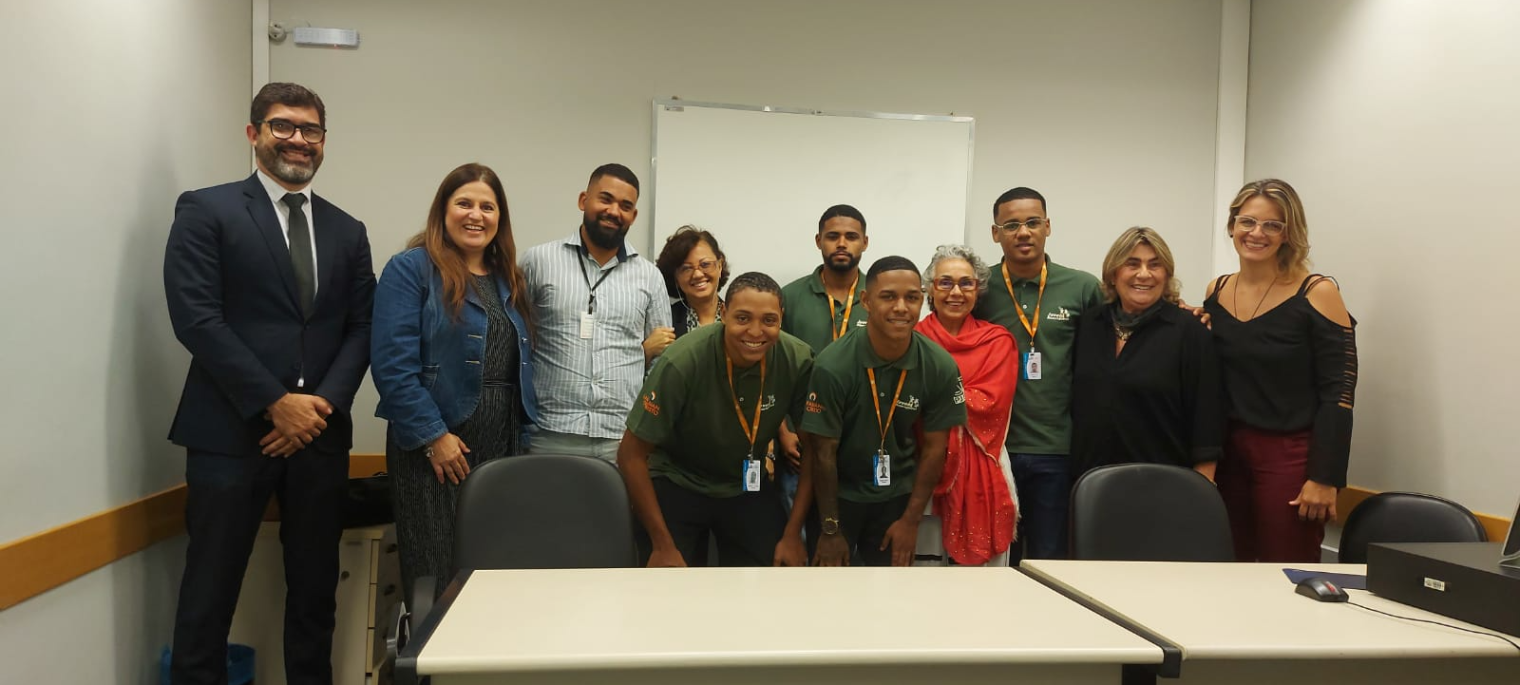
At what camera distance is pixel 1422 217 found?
3.09 metres

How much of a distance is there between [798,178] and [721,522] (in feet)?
6.28

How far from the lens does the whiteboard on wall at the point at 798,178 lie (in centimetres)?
387

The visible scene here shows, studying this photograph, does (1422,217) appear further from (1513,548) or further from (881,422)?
(881,422)

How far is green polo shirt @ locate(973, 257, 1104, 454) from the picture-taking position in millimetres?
2984

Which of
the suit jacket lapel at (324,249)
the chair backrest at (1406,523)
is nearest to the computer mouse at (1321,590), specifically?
the chair backrest at (1406,523)

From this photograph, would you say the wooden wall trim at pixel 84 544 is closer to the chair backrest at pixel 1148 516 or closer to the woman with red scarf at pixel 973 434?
the woman with red scarf at pixel 973 434

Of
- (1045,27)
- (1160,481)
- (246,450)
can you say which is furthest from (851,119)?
(246,450)

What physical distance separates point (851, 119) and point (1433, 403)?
2.55 meters

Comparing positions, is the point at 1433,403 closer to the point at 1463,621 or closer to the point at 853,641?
the point at 1463,621

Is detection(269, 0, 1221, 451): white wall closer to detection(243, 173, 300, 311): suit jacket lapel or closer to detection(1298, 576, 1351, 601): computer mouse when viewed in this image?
detection(243, 173, 300, 311): suit jacket lapel

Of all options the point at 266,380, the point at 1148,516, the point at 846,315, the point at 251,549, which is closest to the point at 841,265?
the point at 846,315

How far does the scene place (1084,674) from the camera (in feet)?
4.96

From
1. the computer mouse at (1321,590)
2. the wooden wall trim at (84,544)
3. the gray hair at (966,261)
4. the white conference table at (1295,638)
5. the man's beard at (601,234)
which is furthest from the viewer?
the gray hair at (966,261)

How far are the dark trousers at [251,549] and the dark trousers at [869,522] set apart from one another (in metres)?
1.50
